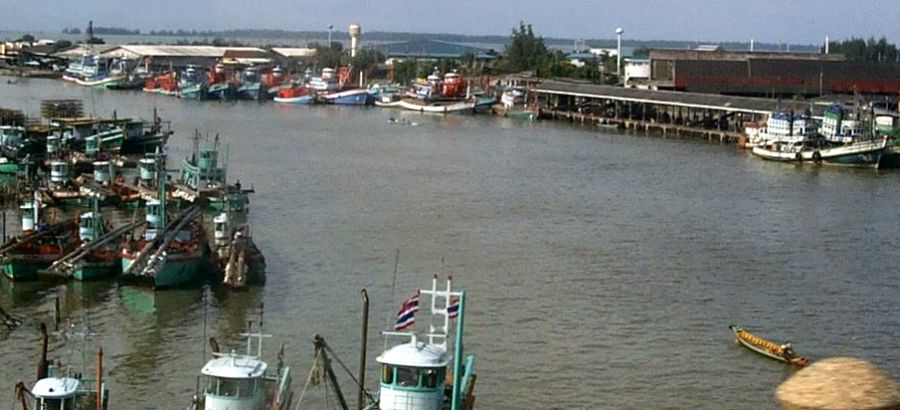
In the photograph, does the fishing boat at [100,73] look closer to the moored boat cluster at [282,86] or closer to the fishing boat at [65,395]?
the moored boat cluster at [282,86]

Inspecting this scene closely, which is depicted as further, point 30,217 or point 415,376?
point 30,217

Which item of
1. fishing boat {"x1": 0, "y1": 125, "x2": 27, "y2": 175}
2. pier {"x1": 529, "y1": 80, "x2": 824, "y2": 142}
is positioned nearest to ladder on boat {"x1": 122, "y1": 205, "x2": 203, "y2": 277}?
fishing boat {"x1": 0, "y1": 125, "x2": 27, "y2": 175}

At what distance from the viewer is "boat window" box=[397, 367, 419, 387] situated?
411 cm

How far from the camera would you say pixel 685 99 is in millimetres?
20531

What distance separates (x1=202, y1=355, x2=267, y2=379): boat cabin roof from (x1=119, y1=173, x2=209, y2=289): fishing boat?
3101mm

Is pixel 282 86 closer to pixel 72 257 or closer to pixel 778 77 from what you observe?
pixel 778 77

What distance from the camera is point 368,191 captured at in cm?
1212

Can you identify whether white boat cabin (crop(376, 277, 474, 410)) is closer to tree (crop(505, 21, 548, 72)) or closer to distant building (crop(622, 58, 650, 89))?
distant building (crop(622, 58, 650, 89))

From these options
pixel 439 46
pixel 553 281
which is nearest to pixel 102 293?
pixel 553 281

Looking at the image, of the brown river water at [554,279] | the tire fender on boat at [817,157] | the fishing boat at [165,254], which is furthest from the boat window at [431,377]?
the tire fender on boat at [817,157]

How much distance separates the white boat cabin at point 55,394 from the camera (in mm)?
4219

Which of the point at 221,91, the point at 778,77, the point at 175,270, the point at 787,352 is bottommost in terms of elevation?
the point at 787,352

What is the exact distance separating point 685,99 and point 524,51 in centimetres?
1157

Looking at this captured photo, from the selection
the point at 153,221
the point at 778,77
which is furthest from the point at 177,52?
the point at 153,221
